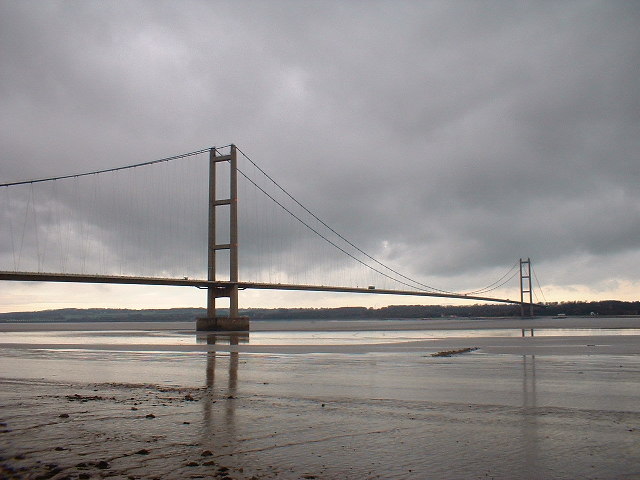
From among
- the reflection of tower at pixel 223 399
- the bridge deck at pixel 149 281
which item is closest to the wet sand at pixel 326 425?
the reflection of tower at pixel 223 399

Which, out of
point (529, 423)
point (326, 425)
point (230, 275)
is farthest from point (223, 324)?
point (529, 423)

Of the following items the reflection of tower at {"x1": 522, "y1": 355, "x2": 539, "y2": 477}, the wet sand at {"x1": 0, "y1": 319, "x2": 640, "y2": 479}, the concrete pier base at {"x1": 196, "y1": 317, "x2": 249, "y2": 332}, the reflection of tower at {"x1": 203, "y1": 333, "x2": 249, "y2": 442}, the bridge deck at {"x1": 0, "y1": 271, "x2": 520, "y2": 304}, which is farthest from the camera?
the concrete pier base at {"x1": 196, "y1": 317, "x2": 249, "y2": 332}

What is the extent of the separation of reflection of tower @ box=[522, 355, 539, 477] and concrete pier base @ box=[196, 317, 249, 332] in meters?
48.5

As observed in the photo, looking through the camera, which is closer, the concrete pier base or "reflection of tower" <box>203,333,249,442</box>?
"reflection of tower" <box>203,333,249,442</box>

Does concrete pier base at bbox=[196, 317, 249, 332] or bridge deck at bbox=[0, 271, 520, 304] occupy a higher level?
bridge deck at bbox=[0, 271, 520, 304]

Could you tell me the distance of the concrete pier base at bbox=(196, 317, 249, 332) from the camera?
197 feet

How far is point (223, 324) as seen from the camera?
6044 cm

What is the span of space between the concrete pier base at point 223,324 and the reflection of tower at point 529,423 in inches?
1910

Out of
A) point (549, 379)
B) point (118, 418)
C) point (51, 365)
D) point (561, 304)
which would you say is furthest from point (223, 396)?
point (561, 304)

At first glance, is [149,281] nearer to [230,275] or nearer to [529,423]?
[230,275]

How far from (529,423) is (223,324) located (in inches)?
2156

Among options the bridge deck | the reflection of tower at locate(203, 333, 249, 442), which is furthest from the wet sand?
the bridge deck

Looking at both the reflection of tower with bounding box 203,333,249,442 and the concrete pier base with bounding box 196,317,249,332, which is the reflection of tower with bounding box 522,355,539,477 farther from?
the concrete pier base with bounding box 196,317,249,332

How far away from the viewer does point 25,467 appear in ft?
17.7
